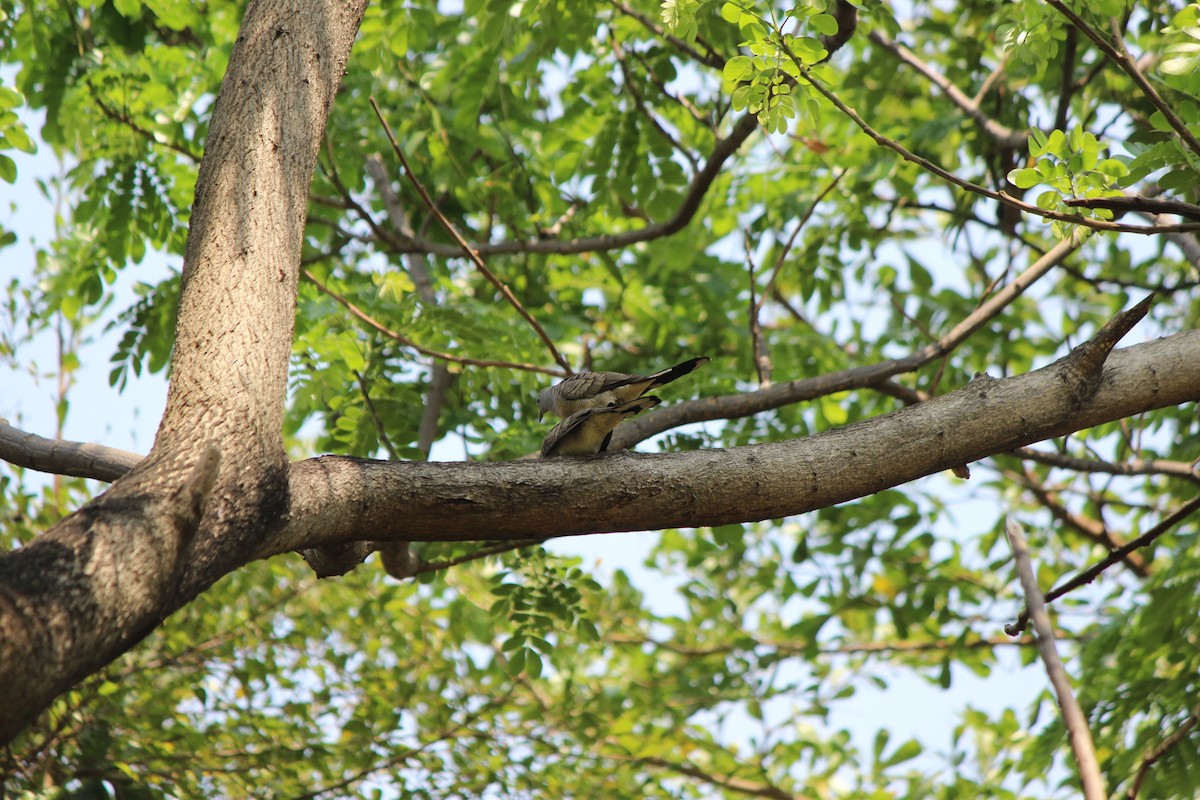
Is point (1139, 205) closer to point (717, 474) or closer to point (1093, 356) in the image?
point (1093, 356)

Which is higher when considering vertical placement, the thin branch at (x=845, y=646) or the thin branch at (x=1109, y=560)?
the thin branch at (x=845, y=646)

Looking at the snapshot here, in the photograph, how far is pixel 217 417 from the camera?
86.0 inches

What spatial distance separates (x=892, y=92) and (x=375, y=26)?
3214 mm

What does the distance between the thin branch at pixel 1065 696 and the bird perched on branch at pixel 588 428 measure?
1502 millimetres

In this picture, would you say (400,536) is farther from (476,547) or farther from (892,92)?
(892,92)

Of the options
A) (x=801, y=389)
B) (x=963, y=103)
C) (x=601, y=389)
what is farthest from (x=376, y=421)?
(x=963, y=103)

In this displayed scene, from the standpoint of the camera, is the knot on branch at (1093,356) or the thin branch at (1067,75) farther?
the thin branch at (1067,75)

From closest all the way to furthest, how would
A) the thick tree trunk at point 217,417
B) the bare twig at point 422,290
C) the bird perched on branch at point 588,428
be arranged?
the thick tree trunk at point 217,417 < the bird perched on branch at point 588,428 < the bare twig at point 422,290

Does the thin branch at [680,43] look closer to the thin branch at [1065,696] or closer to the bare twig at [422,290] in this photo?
the bare twig at [422,290]

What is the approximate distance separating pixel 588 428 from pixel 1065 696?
173cm

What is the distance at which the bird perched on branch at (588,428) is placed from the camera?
3055 mm

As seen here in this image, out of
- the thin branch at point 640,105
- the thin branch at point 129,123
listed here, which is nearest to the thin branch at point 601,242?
the thin branch at point 640,105

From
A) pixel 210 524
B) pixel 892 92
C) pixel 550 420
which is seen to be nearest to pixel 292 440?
pixel 550 420

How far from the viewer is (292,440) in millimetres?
6914
